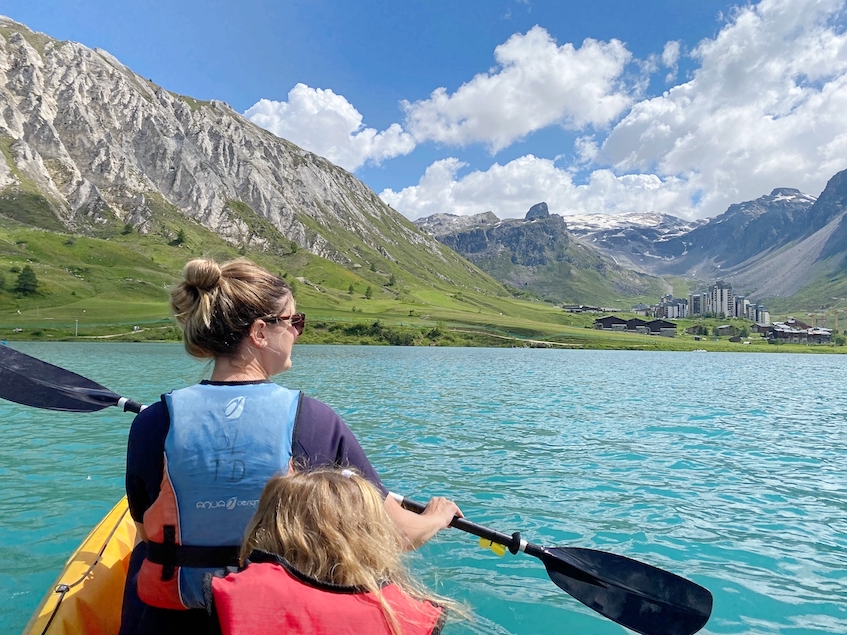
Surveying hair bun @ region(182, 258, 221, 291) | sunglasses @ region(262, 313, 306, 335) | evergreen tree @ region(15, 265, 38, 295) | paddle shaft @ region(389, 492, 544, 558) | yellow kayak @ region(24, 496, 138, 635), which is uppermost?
evergreen tree @ region(15, 265, 38, 295)

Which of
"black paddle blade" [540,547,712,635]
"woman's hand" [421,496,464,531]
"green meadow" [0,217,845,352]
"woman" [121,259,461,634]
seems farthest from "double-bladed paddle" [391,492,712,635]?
"green meadow" [0,217,845,352]

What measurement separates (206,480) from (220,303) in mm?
1271

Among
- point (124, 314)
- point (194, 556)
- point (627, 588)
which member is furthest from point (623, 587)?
point (124, 314)

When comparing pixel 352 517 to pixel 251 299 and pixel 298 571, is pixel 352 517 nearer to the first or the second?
pixel 298 571

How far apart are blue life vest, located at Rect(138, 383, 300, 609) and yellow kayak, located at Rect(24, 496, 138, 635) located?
2380mm

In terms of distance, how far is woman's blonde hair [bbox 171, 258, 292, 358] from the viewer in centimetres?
430

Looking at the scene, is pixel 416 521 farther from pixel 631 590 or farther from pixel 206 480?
pixel 631 590

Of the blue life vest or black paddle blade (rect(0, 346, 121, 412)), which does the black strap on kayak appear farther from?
black paddle blade (rect(0, 346, 121, 412))

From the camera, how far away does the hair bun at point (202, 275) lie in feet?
14.3

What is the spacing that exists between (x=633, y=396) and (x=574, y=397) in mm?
4839

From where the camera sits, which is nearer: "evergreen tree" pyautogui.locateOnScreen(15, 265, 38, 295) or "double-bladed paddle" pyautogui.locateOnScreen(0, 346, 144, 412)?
Result: "double-bladed paddle" pyautogui.locateOnScreen(0, 346, 144, 412)

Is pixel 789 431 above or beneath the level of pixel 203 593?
beneath

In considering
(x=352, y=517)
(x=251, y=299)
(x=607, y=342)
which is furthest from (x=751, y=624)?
(x=607, y=342)

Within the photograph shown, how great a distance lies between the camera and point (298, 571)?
9.95ft
